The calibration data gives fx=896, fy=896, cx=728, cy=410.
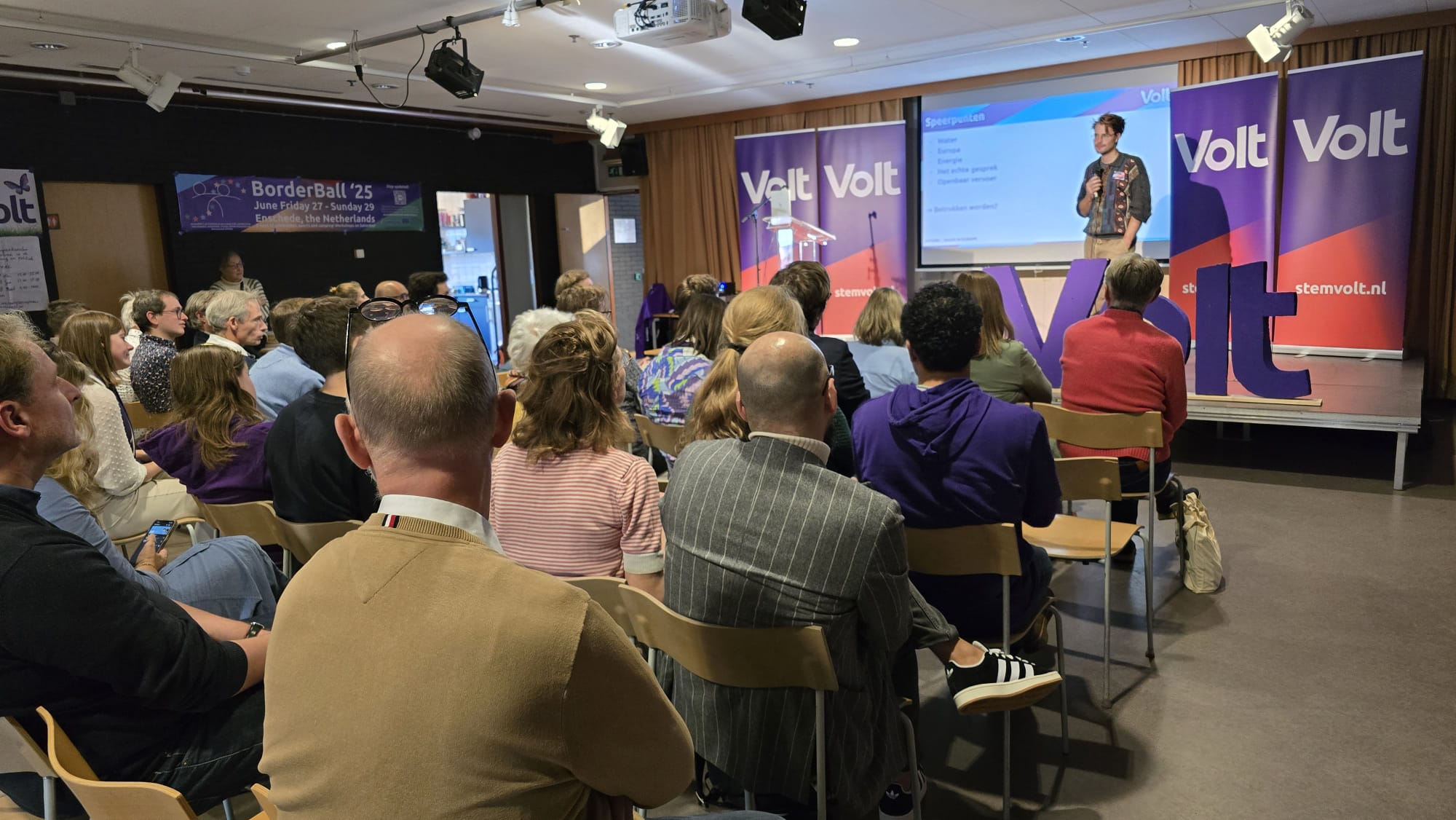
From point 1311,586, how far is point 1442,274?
14.6 feet

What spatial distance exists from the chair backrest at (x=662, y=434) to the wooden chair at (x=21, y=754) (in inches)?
85.5

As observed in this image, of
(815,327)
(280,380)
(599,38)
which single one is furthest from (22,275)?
(815,327)

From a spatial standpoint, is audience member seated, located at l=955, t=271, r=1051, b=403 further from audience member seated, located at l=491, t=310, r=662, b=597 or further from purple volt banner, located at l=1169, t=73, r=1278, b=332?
purple volt banner, located at l=1169, t=73, r=1278, b=332

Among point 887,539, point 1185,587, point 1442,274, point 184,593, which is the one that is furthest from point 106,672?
point 1442,274

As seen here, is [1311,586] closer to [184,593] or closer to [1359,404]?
[1359,404]

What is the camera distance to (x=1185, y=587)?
3773 mm

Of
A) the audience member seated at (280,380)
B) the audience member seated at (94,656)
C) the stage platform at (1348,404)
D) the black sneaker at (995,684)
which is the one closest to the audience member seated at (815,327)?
the black sneaker at (995,684)

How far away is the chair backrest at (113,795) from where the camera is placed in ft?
4.22

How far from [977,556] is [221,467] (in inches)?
92.2

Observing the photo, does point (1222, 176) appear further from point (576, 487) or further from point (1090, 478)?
point (576, 487)

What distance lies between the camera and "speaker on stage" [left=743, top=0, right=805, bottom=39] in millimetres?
4637

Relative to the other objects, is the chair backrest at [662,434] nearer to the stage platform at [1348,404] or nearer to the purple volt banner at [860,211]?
the stage platform at [1348,404]

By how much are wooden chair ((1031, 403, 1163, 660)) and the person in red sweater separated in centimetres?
10

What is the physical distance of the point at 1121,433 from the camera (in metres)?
3.33
